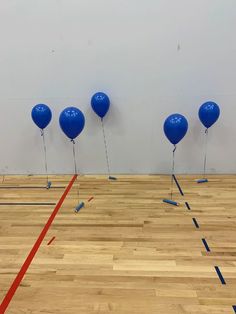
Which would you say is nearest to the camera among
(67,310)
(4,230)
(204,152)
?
(67,310)

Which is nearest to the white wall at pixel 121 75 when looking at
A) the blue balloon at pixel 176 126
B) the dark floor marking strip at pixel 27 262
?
the blue balloon at pixel 176 126

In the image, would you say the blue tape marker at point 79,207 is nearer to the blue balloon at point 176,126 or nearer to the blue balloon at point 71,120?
the blue balloon at point 71,120

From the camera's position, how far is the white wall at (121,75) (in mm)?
3900

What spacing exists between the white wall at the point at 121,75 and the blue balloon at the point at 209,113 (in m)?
0.25

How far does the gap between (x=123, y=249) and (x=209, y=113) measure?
1981 mm

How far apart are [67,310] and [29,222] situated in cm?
134

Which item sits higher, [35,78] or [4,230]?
[35,78]

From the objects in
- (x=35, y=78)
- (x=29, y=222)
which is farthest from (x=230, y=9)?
(x=29, y=222)

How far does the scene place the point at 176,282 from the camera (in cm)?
236

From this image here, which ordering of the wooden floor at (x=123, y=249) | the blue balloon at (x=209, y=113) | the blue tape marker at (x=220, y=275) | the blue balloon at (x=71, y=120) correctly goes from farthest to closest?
1. the blue balloon at (x=209, y=113)
2. the blue balloon at (x=71, y=120)
3. the blue tape marker at (x=220, y=275)
4. the wooden floor at (x=123, y=249)

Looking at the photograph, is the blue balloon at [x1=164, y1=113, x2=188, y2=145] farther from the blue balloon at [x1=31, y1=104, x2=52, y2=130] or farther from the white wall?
the blue balloon at [x1=31, y1=104, x2=52, y2=130]

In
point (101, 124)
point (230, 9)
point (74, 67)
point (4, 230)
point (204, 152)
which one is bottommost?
point (4, 230)

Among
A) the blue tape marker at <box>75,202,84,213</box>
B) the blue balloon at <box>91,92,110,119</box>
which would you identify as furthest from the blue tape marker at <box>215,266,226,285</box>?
the blue balloon at <box>91,92,110,119</box>

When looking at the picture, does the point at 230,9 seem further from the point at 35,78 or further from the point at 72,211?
the point at 72,211
